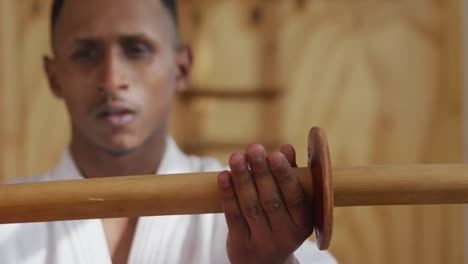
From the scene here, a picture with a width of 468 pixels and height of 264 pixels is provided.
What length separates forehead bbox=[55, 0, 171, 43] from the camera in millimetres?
946

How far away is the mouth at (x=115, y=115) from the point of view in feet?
2.98

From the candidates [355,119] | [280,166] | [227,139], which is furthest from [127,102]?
[355,119]

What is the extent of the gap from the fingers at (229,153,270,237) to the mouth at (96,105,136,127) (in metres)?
0.29

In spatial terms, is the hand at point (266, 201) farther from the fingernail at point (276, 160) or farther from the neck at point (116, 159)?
the neck at point (116, 159)

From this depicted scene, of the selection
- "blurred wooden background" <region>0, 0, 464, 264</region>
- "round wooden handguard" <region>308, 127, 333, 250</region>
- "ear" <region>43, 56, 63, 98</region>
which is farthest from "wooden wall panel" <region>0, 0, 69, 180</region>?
"round wooden handguard" <region>308, 127, 333, 250</region>

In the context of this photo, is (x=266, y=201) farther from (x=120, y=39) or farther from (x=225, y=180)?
(x=120, y=39)

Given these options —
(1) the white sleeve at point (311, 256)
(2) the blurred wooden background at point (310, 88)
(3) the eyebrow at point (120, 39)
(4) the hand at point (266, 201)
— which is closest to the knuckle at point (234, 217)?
(4) the hand at point (266, 201)

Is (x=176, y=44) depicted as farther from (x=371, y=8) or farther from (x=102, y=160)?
(x=371, y=8)

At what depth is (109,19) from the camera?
950mm

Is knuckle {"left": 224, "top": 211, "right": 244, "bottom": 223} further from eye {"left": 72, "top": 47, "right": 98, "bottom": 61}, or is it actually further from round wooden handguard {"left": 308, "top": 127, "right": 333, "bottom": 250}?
eye {"left": 72, "top": 47, "right": 98, "bottom": 61}

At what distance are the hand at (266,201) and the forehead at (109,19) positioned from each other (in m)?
0.36

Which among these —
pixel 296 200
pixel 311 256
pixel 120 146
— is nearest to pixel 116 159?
pixel 120 146

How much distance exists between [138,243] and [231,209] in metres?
0.29

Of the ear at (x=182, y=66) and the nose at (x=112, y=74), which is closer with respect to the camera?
the nose at (x=112, y=74)
